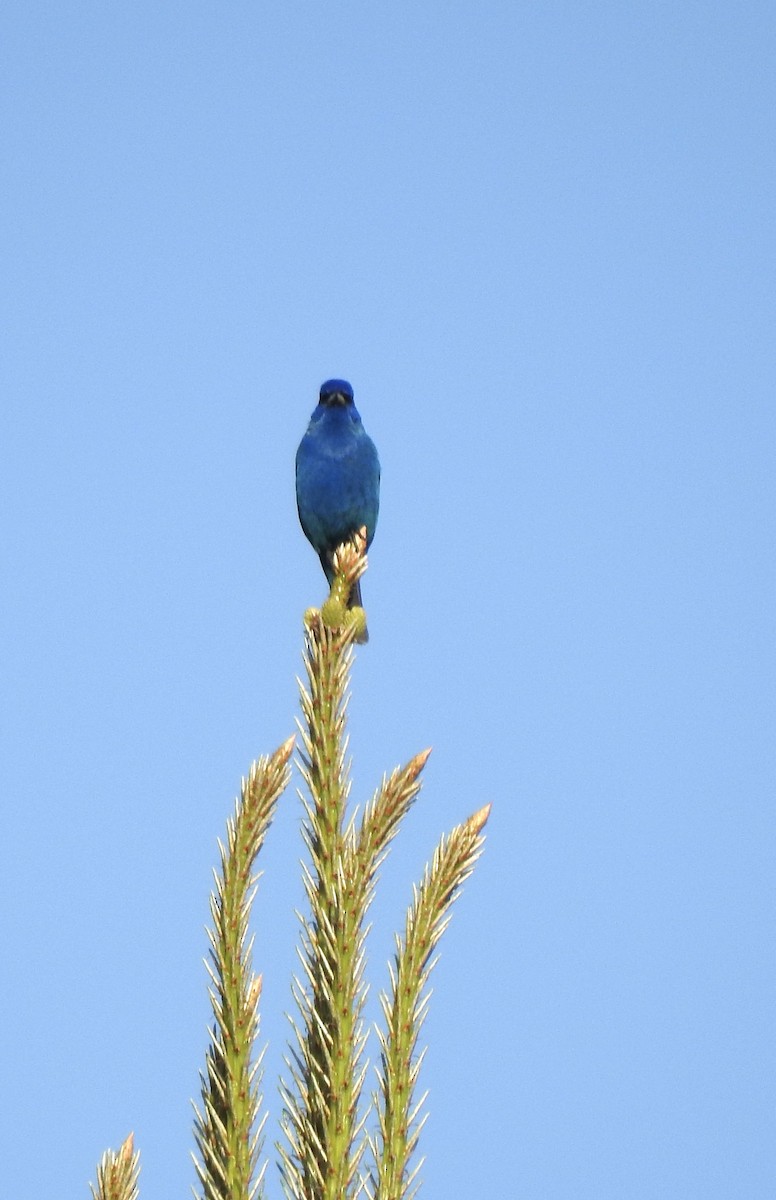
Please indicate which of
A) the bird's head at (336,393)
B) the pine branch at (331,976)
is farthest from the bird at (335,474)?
the pine branch at (331,976)

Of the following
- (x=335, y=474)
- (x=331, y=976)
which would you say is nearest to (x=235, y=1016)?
(x=331, y=976)

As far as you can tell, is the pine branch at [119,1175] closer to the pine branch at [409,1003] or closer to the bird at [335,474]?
the pine branch at [409,1003]

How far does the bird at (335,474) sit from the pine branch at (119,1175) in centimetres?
658

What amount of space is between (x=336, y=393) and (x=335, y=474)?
0.72 m

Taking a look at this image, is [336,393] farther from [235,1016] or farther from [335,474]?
[235,1016]

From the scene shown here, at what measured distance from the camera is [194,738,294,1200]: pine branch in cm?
293

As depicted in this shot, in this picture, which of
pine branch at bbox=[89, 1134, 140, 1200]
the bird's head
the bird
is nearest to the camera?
pine branch at bbox=[89, 1134, 140, 1200]

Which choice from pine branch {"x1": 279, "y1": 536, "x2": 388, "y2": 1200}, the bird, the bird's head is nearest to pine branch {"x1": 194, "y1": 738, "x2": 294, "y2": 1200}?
pine branch {"x1": 279, "y1": 536, "x2": 388, "y2": 1200}

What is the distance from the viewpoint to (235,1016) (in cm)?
304

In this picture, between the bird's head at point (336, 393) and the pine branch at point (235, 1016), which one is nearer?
the pine branch at point (235, 1016)

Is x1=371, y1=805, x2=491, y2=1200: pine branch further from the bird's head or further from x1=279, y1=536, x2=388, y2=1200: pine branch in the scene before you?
the bird's head

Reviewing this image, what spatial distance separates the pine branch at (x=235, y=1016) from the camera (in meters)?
2.93

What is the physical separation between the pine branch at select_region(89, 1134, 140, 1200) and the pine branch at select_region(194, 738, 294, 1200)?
0.18 meters

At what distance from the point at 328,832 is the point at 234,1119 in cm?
69
